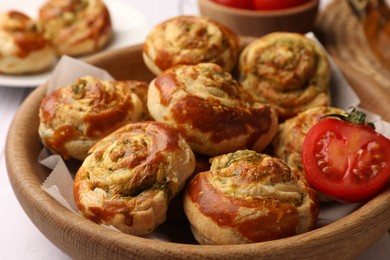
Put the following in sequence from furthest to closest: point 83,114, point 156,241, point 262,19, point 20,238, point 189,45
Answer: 1. point 262,19
2. point 189,45
3. point 20,238
4. point 83,114
5. point 156,241

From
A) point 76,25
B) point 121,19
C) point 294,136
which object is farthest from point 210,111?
point 121,19

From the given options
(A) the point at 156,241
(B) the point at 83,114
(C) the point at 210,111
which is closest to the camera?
(A) the point at 156,241

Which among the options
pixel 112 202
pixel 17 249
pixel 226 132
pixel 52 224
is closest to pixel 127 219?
pixel 112 202

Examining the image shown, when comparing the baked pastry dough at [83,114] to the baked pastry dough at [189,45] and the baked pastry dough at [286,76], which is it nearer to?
the baked pastry dough at [189,45]

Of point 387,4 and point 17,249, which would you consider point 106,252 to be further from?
point 387,4

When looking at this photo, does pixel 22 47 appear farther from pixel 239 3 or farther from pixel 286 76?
pixel 286 76

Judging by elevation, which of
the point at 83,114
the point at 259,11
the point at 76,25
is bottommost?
the point at 76,25
